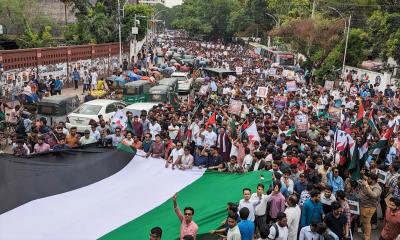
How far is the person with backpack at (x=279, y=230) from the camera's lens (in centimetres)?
733

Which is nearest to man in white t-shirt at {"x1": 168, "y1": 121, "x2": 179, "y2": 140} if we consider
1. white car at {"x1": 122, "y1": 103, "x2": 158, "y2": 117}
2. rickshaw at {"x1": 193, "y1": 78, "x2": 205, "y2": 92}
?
white car at {"x1": 122, "y1": 103, "x2": 158, "y2": 117}

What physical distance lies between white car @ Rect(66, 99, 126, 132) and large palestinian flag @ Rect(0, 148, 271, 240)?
7283 mm

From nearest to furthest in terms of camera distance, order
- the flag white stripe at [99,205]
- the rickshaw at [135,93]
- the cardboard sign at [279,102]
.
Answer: the flag white stripe at [99,205], the cardboard sign at [279,102], the rickshaw at [135,93]

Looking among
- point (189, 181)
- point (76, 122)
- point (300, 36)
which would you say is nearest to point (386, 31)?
point (300, 36)

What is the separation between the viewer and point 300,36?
1613 inches

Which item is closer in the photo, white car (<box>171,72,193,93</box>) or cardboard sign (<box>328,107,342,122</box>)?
cardboard sign (<box>328,107,342,122</box>)

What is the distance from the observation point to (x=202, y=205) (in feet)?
29.0

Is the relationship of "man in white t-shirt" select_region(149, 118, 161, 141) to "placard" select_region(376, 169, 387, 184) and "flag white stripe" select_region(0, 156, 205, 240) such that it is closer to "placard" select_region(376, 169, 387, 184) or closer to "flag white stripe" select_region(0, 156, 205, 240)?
"flag white stripe" select_region(0, 156, 205, 240)

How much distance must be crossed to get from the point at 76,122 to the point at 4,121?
2340 millimetres

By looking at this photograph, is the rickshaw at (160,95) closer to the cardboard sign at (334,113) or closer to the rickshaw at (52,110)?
the rickshaw at (52,110)

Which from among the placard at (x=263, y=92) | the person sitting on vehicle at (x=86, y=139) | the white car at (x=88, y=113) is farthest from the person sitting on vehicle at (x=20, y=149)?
the placard at (x=263, y=92)

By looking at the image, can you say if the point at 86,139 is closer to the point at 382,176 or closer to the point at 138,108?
the point at 138,108

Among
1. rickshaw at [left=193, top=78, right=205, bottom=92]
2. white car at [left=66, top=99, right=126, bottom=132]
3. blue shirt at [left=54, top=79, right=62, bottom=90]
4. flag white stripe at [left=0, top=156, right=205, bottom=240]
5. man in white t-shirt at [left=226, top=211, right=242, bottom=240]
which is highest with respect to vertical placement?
man in white t-shirt at [left=226, top=211, right=242, bottom=240]

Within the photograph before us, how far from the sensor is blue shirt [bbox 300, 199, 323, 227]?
8258 mm
